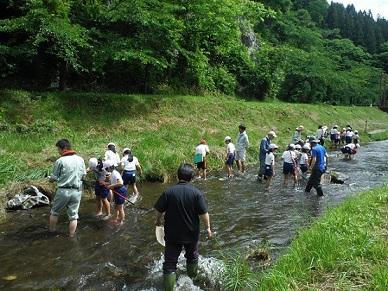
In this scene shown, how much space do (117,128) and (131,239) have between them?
1010 centimetres

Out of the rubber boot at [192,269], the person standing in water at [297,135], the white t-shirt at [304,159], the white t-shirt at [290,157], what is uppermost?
the person standing in water at [297,135]

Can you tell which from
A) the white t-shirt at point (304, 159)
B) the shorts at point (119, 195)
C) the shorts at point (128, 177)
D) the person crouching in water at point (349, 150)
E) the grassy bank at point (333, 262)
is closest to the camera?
the grassy bank at point (333, 262)

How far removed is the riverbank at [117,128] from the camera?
13.8 meters

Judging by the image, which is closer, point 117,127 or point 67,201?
point 67,201

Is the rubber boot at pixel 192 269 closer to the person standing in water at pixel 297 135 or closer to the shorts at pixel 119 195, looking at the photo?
the shorts at pixel 119 195

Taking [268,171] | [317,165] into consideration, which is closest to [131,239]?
[317,165]

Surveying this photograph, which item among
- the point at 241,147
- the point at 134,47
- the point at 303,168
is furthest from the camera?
the point at 134,47

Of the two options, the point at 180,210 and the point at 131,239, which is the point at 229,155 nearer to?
the point at 131,239

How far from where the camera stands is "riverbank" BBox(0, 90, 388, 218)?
45.1ft

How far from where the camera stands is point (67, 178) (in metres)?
8.84

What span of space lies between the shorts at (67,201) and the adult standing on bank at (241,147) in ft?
28.7

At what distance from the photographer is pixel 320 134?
24.9 meters

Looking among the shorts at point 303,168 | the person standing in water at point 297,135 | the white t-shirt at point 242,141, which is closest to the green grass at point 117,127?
the white t-shirt at point 242,141

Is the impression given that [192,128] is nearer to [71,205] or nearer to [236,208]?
[236,208]
